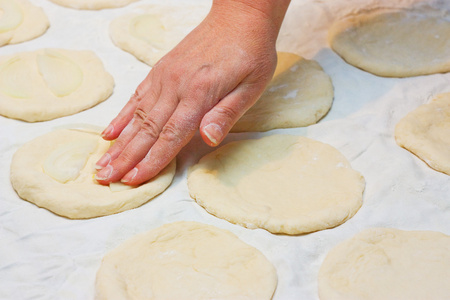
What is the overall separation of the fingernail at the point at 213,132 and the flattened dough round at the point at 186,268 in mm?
306

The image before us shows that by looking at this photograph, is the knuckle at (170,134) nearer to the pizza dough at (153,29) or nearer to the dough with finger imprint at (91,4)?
the pizza dough at (153,29)

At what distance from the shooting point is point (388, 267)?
1.35m

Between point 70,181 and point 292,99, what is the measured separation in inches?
41.3

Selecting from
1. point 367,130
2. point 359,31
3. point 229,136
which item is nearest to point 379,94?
point 367,130

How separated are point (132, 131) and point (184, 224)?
420 millimetres

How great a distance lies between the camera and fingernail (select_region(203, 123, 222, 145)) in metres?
1.52

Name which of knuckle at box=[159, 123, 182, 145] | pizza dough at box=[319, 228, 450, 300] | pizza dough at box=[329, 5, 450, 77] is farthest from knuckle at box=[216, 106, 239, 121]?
pizza dough at box=[329, 5, 450, 77]

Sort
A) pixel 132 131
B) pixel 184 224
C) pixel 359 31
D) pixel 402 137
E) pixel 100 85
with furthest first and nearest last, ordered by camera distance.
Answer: pixel 359 31, pixel 100 85, pixel 402 137, pixel 132 131, pixel 184 224

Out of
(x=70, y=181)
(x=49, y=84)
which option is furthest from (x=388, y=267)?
(x=49, y=84)

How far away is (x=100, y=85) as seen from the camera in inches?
82.6

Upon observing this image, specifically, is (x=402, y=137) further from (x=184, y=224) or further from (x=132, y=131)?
(x=132, y=131)

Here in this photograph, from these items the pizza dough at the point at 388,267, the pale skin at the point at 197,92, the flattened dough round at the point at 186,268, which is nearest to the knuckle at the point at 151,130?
the pale skin at the point at 197,92

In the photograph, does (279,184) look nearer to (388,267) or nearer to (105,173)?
(388,267)

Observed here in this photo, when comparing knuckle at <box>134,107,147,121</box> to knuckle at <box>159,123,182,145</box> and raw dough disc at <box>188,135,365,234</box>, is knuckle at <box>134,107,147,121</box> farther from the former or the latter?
raw dough disc at <box>188,135,365,234</box>
